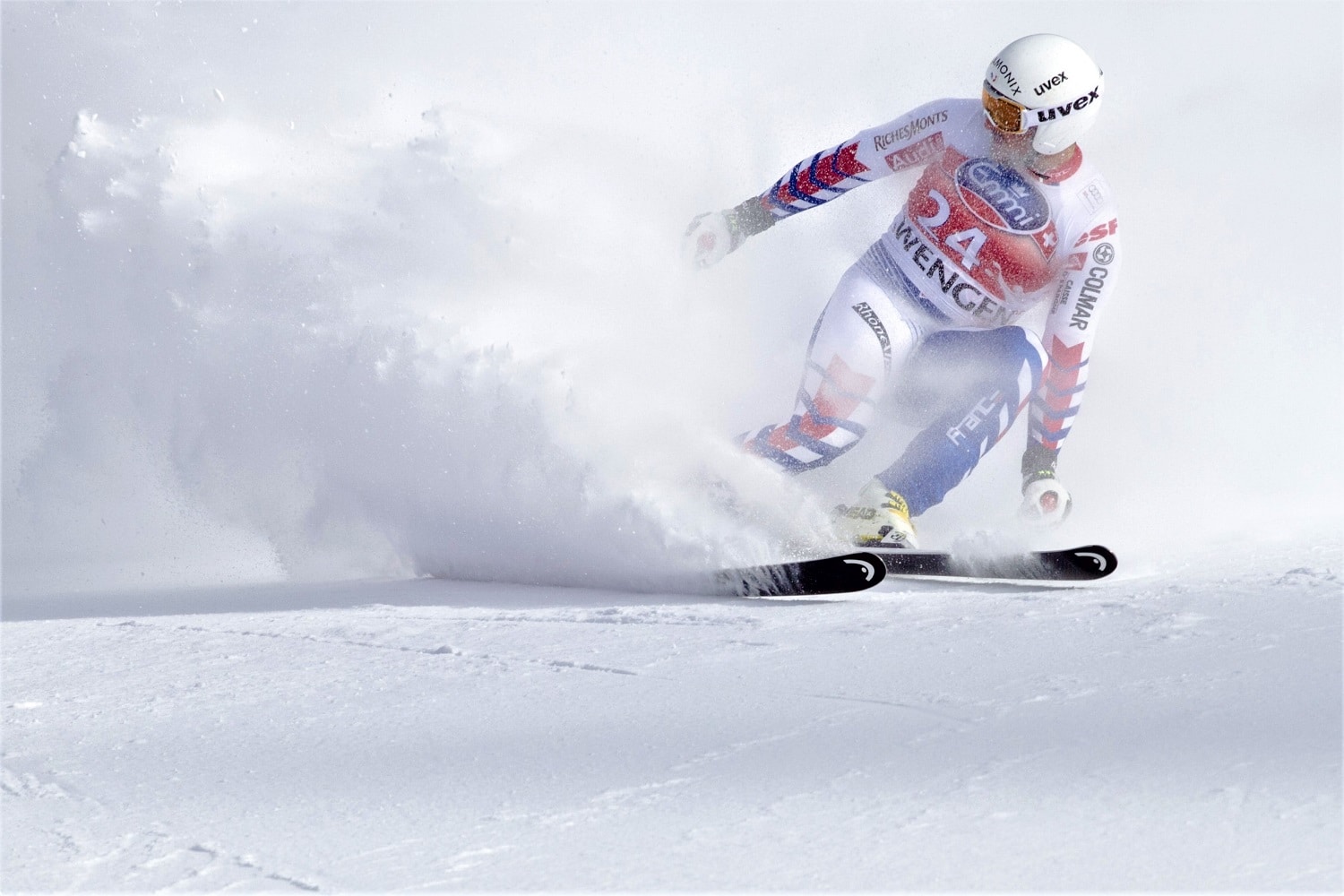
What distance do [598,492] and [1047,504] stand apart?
1.28m

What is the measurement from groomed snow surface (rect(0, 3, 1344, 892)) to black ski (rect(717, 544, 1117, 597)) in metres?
0.08

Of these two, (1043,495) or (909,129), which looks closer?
(1043,495)

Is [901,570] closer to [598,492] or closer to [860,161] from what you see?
[598,492]

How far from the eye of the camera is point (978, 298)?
12.7 ft

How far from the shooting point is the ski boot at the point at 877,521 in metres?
3.47

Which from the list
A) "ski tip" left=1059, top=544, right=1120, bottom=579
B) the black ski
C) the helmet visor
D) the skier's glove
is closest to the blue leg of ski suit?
the black ski

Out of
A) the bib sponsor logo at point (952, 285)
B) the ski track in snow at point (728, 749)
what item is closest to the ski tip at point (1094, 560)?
the ski track in snow at point (728, 749)

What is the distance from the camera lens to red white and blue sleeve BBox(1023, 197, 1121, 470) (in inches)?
149

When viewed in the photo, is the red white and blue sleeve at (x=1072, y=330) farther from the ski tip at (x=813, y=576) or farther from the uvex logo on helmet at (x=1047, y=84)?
the ski tip at (x=813, y=576)

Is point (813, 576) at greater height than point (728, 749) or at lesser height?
greater

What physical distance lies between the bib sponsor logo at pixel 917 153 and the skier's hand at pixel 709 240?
1.80 feet

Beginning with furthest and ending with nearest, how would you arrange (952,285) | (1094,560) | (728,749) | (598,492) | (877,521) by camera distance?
(952,285), (598,492), (877,521), (1094,560), (728,749)

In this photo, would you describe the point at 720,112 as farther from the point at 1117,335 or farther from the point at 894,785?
the point at 894,785

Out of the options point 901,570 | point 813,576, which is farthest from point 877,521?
point 813,576
